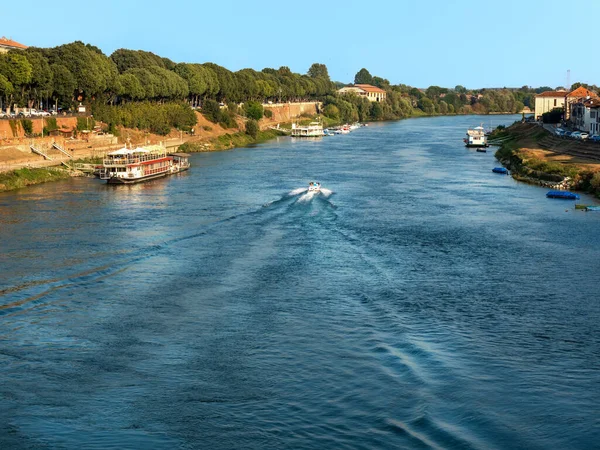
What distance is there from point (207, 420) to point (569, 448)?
24.6 feet

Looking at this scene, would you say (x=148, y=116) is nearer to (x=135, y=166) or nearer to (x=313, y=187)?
(x=135, y=166)

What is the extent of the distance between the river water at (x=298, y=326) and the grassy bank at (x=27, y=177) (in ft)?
23.6

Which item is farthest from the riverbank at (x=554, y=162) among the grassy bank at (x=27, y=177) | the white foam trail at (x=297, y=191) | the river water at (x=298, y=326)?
the grassy bank at (x=27, y=177)

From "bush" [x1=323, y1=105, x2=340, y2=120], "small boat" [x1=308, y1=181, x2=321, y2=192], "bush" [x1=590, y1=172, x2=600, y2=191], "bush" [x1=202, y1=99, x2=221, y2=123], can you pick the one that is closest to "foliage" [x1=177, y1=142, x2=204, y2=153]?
"bush" [x1=202, y1=99, x2=221, y2=123]

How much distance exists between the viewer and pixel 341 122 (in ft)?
531

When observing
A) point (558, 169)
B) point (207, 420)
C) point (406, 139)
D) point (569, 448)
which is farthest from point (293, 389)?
point (406, 139)

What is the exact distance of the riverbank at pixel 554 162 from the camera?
53759 mm

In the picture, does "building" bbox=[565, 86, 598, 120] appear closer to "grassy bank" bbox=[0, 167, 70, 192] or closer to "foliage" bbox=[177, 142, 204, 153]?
"foliage" bbox=[177, 142, 204, 153]

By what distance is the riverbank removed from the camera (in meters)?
53.8

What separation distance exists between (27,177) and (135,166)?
23.7 ft

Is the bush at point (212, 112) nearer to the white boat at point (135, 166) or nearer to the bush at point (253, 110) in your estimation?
the bush at point (253, 110)

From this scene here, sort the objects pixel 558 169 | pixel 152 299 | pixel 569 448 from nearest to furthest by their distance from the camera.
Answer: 1. pixel 569 448
2. pixel 152 299
3. pixel 558 169

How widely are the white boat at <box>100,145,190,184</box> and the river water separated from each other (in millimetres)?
10645

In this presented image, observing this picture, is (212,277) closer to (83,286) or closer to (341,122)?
(83,286)
